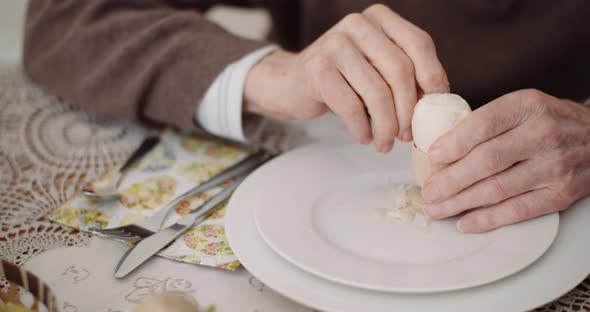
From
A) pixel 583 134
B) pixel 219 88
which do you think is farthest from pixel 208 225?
pixel 583 134

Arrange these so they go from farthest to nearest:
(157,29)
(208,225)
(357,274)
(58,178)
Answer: (157,29) → (58,178) → (208,225) → (357,274)

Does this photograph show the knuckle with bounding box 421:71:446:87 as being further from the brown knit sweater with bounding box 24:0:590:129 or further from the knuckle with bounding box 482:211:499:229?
the brown knit sweater with bounding box 24:0:590:129

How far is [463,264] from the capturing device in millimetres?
596

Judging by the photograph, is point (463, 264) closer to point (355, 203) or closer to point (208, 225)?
point (355, 203)

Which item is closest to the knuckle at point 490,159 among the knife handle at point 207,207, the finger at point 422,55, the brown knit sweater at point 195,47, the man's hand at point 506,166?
the man's hand at point 506,166

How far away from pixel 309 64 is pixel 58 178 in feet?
1.58

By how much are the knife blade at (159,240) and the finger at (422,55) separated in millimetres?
347

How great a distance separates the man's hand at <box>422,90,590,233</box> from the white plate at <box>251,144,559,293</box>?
2cm

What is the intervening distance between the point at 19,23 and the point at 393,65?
5.32ft

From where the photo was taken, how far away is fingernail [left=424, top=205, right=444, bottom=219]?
69 cm

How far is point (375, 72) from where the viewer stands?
0.77 meters

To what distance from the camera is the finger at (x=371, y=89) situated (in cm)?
76

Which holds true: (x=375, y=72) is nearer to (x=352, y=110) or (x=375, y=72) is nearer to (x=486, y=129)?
(x=352, y=110)

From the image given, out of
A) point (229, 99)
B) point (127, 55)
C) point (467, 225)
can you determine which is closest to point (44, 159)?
point (127, 55)
